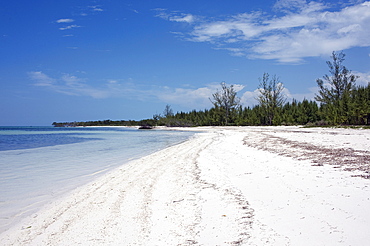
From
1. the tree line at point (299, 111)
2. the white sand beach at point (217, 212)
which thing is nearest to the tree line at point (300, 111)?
the tree line at point (299, 111)

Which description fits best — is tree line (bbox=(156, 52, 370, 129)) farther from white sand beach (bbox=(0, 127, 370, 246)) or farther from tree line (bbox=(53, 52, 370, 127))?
white sand beach (bbox=(0, 127, 370, 246))

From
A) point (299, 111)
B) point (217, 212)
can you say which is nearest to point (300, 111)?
point (299, 111)

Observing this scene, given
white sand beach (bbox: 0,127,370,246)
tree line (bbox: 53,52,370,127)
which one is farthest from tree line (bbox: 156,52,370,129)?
white sand beach (bbox: 0,127,370,246)

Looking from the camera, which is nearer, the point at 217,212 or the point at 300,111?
the point at 217,212

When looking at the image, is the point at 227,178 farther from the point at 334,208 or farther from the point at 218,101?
the point at 218,101

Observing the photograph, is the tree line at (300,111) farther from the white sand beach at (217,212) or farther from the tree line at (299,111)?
the white sand beach at (217,212)

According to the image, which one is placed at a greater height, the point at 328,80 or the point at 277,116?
the point at 328,80

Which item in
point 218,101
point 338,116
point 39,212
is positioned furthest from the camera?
point 218,101

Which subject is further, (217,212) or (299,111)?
(299,111)

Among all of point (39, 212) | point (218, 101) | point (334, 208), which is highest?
point (218, 101)

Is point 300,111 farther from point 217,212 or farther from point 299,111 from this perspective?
point 217,212

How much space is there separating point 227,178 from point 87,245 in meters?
4.00

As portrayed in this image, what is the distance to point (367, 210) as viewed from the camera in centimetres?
366

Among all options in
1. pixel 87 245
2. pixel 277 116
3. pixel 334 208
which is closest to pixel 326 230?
pixel 334 208
